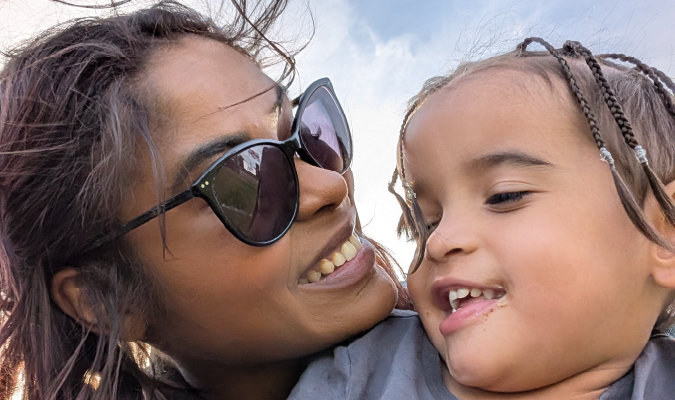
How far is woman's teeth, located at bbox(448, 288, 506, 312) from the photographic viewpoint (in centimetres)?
176

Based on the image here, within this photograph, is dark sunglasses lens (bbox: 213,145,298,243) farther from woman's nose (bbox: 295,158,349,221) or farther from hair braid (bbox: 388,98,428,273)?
hair braid (bbox: 388,98,428,273)

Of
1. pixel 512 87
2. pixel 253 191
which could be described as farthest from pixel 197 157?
pixel 512 87

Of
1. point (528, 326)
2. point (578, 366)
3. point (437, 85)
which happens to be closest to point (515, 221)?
point (528, 326)

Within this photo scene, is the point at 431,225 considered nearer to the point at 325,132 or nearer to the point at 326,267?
the point at 326,267

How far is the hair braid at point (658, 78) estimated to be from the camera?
1962 millimetres

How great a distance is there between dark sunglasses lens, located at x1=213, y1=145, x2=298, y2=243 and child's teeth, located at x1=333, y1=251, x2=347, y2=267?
227mm

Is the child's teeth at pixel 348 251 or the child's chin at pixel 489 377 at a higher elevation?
the child's teeth at pixel 348 251

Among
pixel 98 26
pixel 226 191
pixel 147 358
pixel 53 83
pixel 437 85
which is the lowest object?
pixel 147 358

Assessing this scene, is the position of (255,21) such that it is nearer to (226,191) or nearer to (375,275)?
(226,191)

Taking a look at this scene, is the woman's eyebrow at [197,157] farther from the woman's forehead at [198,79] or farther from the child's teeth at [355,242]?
the child's teeth at [355,242]

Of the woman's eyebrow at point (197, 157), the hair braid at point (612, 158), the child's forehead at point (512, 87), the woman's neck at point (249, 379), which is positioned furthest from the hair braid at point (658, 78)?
the woman's neck at point (249, 379)

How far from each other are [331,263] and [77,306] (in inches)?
36.1

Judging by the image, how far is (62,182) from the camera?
6.43 ft

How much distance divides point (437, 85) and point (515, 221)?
0.70 meters
